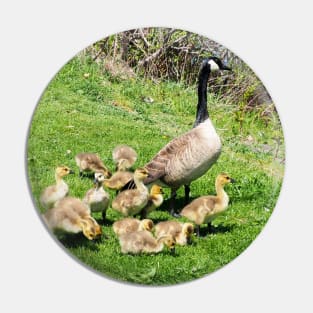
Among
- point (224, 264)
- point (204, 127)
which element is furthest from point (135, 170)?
point (224, 264)

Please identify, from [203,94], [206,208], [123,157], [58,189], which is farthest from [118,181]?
[203,94]

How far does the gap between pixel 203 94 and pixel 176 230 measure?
88cm

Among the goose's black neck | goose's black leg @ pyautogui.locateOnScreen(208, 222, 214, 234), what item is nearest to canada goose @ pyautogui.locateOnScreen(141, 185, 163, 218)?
goose's black leg @ pyautogui.locateOnScreen(208, 222, 214, 234)

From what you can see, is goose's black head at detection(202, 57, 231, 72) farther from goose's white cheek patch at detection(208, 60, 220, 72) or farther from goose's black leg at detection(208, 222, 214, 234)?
goose's black leg at detection(208, 222, 214, 234)

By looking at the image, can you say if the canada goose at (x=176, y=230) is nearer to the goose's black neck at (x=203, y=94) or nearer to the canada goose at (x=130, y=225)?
the canada goose at (x=130, y=225)

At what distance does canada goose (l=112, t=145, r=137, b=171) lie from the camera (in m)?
4.69

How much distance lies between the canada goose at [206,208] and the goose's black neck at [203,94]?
1.45 feet

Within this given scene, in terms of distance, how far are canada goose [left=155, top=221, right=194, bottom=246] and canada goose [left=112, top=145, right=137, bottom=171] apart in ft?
1.39

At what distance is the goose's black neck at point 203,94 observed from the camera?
4.74 meters

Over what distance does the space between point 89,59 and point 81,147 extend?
0.56 m

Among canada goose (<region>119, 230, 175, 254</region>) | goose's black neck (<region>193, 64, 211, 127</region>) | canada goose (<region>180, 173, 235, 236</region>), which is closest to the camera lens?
canada goose (<region>119, 230, 175, 254</region>)

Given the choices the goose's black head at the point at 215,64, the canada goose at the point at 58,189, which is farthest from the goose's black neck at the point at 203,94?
the canada goose at the point at 58,189

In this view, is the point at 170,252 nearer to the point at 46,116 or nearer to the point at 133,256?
the point at 133,256

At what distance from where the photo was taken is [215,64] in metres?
4.77
